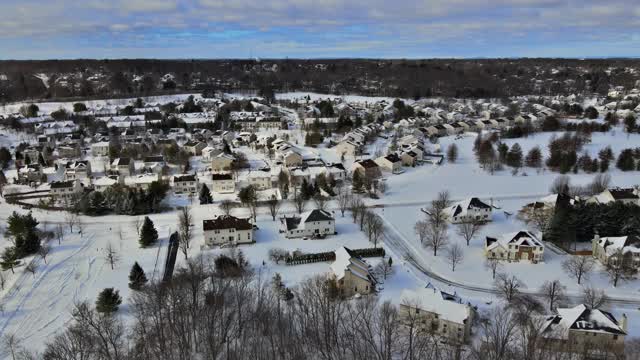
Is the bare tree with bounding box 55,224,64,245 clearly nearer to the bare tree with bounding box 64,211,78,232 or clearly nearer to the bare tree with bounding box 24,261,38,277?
the bare tree with bounding box 64,211,78,232

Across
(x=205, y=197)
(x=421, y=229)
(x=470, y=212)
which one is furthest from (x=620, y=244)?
(x=205, y=197)

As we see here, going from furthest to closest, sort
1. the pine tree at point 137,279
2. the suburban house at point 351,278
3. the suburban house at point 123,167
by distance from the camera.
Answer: the suburban house at point 123,167, the pine tree at point 137,279, the suburban house at point 351,278

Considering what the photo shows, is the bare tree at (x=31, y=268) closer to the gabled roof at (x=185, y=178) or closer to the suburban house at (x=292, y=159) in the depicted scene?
the gabled roof at (x=185, y=178)

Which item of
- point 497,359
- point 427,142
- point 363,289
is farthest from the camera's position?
point 427,142

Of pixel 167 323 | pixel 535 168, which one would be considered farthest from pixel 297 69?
pixel 167 323

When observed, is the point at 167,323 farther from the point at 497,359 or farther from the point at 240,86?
the point at 240,86

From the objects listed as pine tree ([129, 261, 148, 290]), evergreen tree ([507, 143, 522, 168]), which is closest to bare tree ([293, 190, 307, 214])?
pine tree ([129, 261, 148, 290])

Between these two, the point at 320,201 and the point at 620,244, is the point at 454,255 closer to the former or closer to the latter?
the point at 620,244

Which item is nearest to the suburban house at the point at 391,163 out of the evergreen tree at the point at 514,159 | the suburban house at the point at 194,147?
the evergreen tree at the point at 514,159
